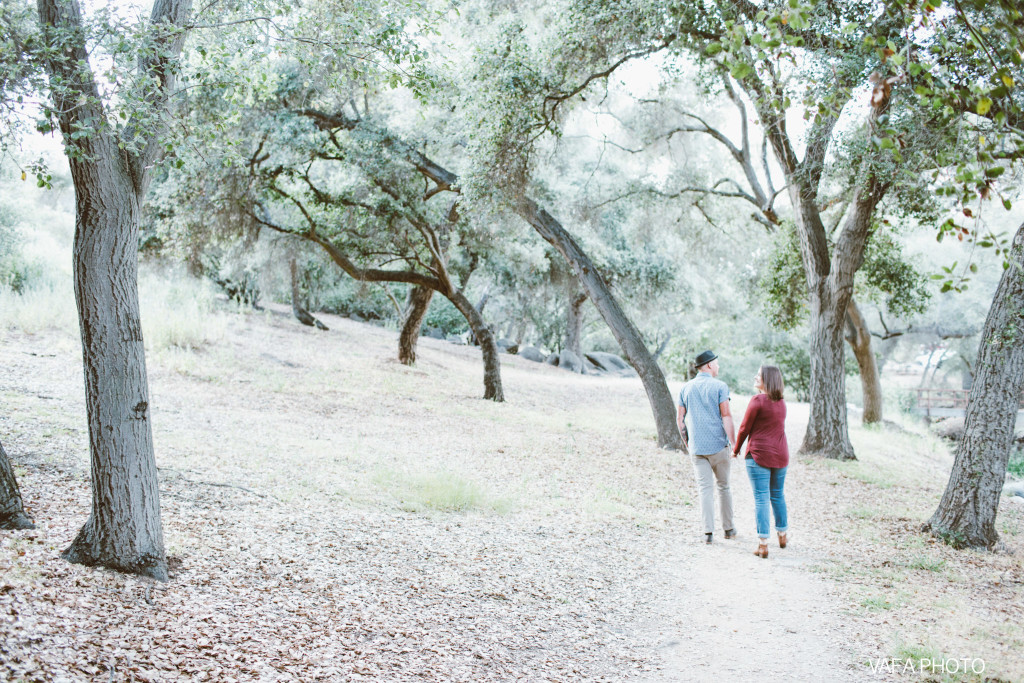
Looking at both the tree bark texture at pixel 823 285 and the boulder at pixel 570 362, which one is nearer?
the tree bark texture at pixel 823 285

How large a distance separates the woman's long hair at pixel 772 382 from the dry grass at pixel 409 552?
1416 mm

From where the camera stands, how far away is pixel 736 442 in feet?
19.5

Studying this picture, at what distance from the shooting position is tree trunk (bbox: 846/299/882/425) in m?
15.6

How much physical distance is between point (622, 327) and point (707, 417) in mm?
5632

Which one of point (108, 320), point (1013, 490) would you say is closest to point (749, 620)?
point (108, 320)

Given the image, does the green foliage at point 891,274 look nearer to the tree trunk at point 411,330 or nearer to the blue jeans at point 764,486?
the blue jeans at point 764,486

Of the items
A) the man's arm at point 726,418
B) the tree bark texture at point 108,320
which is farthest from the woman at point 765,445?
the tree bark texture at point 108,320

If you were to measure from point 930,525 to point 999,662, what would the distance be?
3316mm

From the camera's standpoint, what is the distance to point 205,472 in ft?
20.1

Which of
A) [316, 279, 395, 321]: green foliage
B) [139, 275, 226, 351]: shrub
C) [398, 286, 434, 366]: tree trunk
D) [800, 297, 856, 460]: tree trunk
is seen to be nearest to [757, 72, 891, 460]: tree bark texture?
[800, 297, 856, 460]: tree trunk

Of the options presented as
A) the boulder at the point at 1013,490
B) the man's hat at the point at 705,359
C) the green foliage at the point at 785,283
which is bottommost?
the boulder at the point at 1013,490

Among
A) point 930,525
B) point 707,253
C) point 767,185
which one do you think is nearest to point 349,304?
point 707,253

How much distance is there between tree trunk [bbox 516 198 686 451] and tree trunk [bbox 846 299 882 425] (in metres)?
6.25

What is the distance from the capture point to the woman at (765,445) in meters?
5.77
